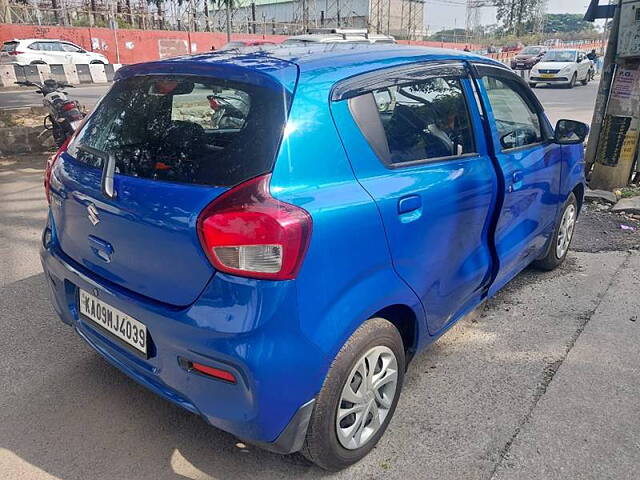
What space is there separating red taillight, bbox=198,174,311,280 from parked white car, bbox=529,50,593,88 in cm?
2508

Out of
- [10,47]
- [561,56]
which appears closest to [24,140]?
[10,47]

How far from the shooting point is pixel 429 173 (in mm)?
2389

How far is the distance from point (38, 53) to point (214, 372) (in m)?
25.2

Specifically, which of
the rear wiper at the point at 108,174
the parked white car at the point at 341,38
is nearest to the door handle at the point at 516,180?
the parked white car at the point at 341,38

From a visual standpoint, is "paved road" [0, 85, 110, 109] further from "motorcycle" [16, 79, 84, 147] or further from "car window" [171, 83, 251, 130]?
"car window" [171, 83, 251, 130]

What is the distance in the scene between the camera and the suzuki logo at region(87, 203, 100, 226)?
2.19 meters

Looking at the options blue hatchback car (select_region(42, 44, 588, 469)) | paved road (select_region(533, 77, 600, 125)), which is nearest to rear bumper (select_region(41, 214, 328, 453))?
blue hatchback car (select_region(42, 44, 588, 469))

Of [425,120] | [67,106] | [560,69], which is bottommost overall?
[560,69]

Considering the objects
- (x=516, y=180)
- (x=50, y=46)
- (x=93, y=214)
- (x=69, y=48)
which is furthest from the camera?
(x=69, y=48)

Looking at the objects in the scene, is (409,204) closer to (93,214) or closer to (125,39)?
(93,214)

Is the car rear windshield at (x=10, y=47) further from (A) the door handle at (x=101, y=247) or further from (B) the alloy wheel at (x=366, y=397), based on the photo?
(B) the alloy wheel at (x=366, y=397)

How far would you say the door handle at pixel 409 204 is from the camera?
7.16ft

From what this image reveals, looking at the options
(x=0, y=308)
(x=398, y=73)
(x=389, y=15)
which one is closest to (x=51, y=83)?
(x=0, y=308)

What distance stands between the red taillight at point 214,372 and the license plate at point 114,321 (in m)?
0.28
